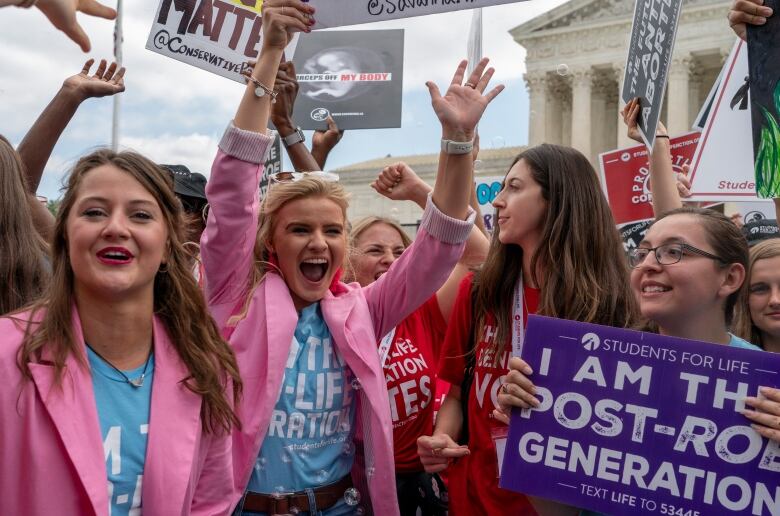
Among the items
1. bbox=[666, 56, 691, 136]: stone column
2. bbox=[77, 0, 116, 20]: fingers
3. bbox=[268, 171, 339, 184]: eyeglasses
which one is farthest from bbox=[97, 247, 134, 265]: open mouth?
bbox=[666, 56, 691, 136]: stone column

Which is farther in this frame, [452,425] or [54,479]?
[452,425]

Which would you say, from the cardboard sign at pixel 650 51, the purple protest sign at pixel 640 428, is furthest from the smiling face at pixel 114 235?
the cardboard sign at pixel 650 51

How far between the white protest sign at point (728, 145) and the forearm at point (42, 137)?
10.8ft

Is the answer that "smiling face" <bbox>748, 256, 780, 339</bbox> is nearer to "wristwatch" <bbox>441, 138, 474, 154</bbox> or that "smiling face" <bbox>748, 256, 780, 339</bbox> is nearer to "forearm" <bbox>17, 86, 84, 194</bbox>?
"wristwatch" <bbox>441, 138, 474, 154</bbox>

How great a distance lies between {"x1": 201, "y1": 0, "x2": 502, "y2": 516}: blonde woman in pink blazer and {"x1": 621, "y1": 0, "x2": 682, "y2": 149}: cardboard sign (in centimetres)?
139

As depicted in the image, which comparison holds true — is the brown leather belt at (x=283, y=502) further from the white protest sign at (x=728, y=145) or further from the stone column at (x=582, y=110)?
the stone column at (x=582, y=110)

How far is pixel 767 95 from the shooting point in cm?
268

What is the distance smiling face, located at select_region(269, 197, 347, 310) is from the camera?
275cm

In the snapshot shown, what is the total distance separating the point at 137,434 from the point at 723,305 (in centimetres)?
181

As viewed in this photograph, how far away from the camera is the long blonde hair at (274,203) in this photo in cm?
277

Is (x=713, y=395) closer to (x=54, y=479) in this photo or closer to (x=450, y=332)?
(x=450, y=332)

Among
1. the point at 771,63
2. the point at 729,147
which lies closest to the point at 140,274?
the point at 771,63

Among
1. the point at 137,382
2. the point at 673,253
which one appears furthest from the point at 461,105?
the point at 137,382

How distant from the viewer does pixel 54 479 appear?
1.89m
